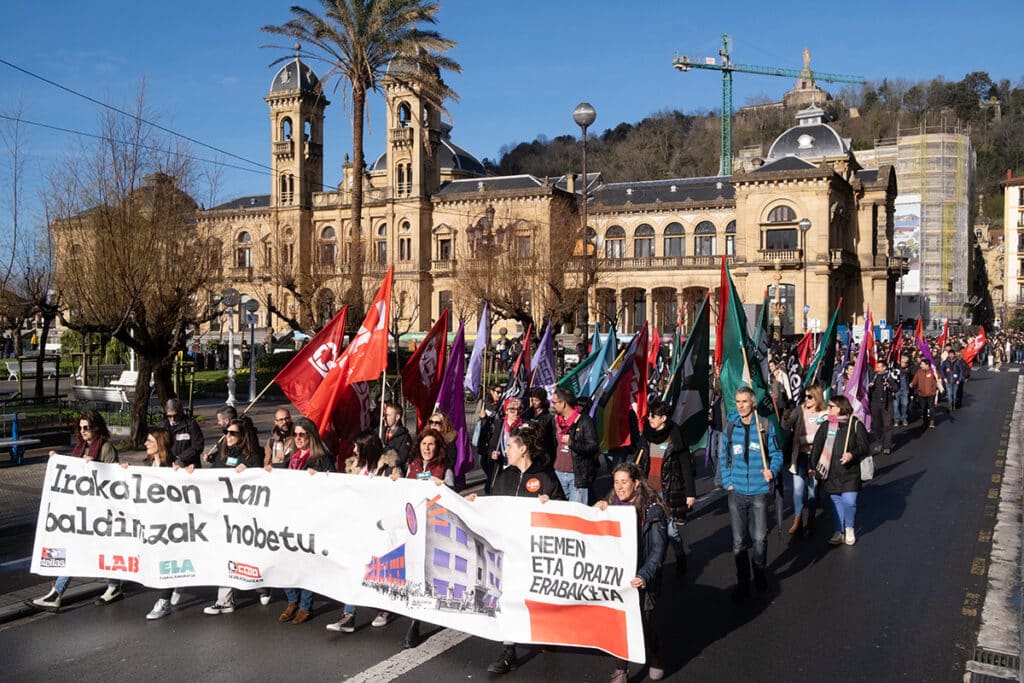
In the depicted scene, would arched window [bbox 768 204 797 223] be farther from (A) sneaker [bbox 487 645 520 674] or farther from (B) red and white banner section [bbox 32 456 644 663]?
(A) sneaker [bbox 487 645 520 674]

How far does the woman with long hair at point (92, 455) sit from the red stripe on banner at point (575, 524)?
13.7 feet

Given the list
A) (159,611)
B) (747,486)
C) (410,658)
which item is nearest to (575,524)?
(410,658)

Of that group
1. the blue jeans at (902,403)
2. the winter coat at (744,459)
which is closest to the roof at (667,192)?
the blue jeans at (902,403)

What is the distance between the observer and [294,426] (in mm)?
8484

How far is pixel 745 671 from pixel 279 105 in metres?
63.3

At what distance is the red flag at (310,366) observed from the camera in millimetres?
10172

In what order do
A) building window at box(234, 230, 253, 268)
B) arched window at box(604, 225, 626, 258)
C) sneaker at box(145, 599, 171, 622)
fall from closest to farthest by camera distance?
sneaker at box(145, 599, 171, 622), arched window at box(604, 225, 626, 258), building window at box(234, 230, 253, 268)

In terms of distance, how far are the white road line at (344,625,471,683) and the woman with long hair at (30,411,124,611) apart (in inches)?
122

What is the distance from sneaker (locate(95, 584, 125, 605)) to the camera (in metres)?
8.25

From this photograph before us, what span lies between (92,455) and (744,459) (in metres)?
6.01

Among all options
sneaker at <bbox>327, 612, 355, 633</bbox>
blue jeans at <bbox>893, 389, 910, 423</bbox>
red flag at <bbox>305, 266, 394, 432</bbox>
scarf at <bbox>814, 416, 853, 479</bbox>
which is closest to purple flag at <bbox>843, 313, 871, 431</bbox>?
scarf at <bbox>814, 416, 853, 479</bbox>

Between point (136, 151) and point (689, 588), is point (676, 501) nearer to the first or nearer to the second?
point (689, 588)

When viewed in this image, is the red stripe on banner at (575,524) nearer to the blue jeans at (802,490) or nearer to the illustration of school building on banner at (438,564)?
the illustration of school building on banner at (438,564)

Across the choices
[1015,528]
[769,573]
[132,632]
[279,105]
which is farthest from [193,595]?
[279,105]
